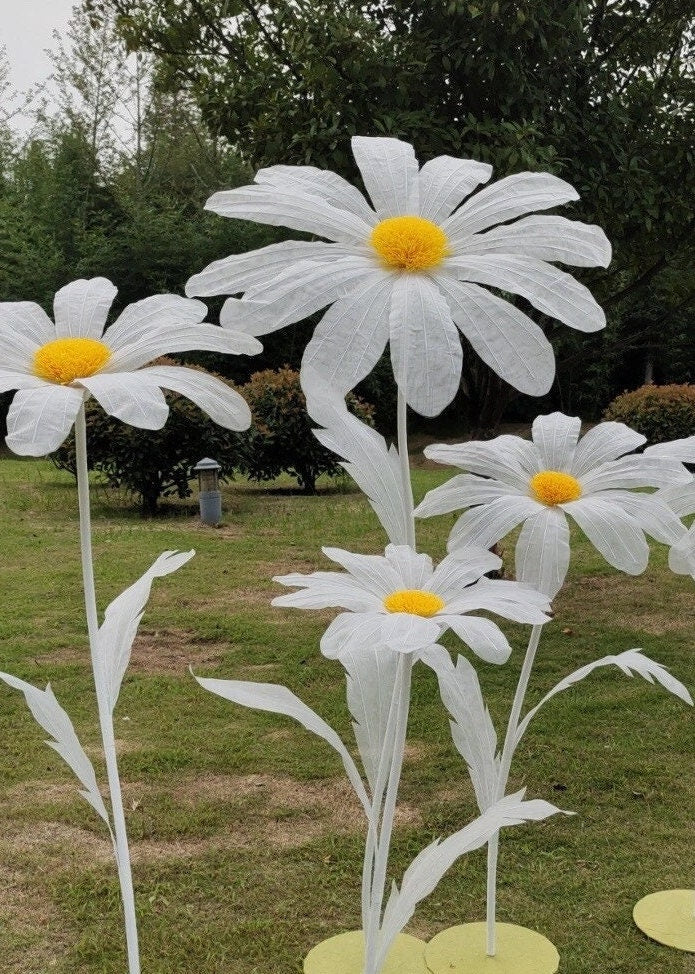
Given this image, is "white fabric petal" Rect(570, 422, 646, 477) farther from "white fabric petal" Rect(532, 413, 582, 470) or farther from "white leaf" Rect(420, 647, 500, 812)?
"white leaf" Rect(420, 647, 500, 812)

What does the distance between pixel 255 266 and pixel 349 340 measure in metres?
0.17

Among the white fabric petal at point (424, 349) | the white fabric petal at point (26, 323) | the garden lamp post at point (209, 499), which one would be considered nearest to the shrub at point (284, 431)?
the garden lamp post at point (209, 499)

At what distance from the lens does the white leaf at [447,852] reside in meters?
1.23

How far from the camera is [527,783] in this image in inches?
118

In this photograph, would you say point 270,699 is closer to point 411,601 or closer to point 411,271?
point 411,601

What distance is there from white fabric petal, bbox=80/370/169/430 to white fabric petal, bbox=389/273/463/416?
25 centimetres

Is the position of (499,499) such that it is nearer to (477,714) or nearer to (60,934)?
(477,714)

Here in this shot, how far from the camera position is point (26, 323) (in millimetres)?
1197

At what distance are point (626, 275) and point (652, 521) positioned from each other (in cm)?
592

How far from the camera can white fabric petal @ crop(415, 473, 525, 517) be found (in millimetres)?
1401

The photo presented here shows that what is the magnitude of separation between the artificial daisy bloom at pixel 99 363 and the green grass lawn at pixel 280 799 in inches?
58.2

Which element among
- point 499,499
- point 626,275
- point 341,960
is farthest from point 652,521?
point 626,275

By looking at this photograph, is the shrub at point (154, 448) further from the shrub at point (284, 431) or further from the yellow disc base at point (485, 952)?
the yellow disc base at point (485, 952)

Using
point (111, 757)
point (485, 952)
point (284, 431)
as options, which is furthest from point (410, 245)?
point (284, 431)
